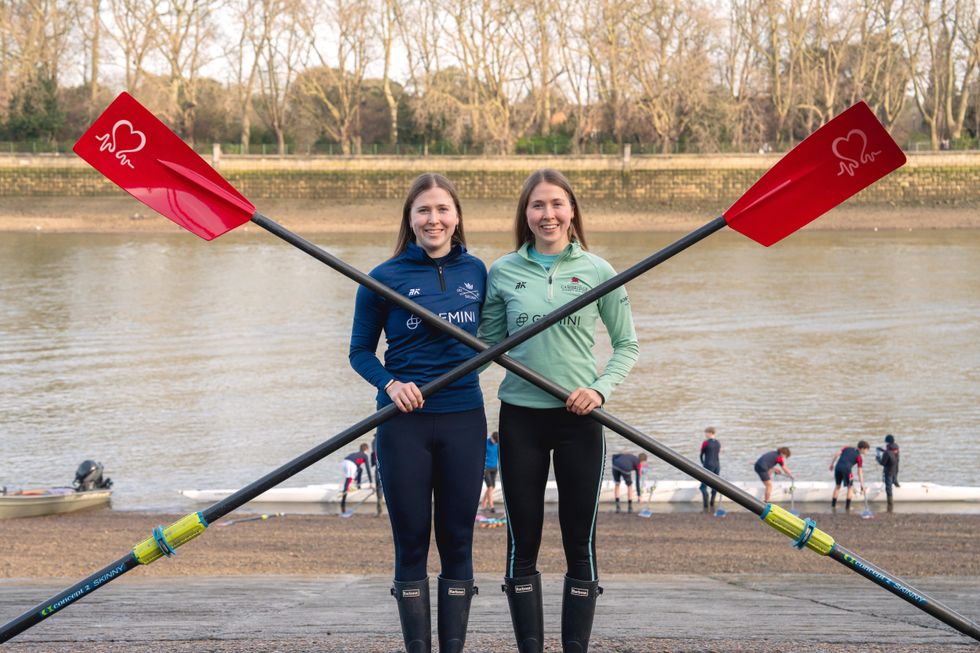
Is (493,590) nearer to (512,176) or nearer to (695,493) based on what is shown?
(695,493)

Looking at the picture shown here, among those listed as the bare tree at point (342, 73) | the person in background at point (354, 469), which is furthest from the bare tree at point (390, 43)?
the person in background at point (354, 469)

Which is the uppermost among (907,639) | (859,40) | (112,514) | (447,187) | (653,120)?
(859,40)

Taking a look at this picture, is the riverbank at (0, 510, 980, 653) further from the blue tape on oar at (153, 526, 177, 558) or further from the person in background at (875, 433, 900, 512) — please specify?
the person in background at (875, 433, 900, 512)

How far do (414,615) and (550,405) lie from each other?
0.74 metres

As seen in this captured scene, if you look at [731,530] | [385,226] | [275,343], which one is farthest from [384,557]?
[385,226]

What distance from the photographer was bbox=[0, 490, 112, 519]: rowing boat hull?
11.7 meters

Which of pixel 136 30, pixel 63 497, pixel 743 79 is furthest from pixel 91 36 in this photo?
pixel 63 497

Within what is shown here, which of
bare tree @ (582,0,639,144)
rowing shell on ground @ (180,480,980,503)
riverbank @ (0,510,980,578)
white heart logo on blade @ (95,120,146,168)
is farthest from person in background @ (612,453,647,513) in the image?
bare tree @ (582,0,639,144)

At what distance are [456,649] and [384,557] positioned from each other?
19.1 feet

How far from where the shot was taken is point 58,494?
12.1 metres

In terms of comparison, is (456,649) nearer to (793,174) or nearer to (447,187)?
(447,187)

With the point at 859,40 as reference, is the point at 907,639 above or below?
below

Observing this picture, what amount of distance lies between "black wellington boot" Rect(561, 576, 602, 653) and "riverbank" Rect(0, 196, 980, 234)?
41.2 meters

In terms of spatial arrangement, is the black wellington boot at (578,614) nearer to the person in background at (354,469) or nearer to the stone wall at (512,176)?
the person in background at (354,469)
